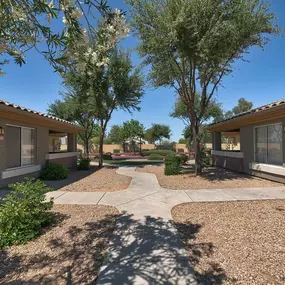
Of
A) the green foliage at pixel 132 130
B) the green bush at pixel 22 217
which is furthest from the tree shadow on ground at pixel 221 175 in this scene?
the green foliage at pixel 132 130

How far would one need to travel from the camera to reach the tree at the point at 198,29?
342 inches

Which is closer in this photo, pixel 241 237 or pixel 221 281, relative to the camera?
pixel 221 281

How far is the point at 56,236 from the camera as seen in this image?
420 cm

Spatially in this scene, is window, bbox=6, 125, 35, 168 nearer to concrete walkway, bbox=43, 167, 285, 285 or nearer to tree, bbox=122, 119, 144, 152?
concrete walkway, bbox=43, 167, 285, 285

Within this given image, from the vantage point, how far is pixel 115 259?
3.35 m

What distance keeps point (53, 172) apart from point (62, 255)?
7.97 meters

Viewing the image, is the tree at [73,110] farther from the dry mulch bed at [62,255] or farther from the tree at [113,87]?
the dry mulch bed at [62,255]

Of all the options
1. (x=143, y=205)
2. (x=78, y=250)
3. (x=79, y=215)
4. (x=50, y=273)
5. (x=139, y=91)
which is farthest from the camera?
(x=139, y=91)

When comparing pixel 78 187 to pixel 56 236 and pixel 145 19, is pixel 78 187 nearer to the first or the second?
pixel 56 236

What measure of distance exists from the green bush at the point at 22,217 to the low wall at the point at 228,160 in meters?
10.8

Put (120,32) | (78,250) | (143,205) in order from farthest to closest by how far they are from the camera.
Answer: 1. (143,205)
2. (78,250)
3. (120,32)

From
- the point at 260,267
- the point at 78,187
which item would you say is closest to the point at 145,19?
the point at 78,187

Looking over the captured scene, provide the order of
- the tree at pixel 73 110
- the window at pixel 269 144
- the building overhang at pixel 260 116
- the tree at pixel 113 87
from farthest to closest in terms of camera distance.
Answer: the tree at pixel 73 110, the tree at pixel 113 87, the window at pixel 269 144, the building overhang at pixel 260 116

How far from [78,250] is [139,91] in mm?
14893
